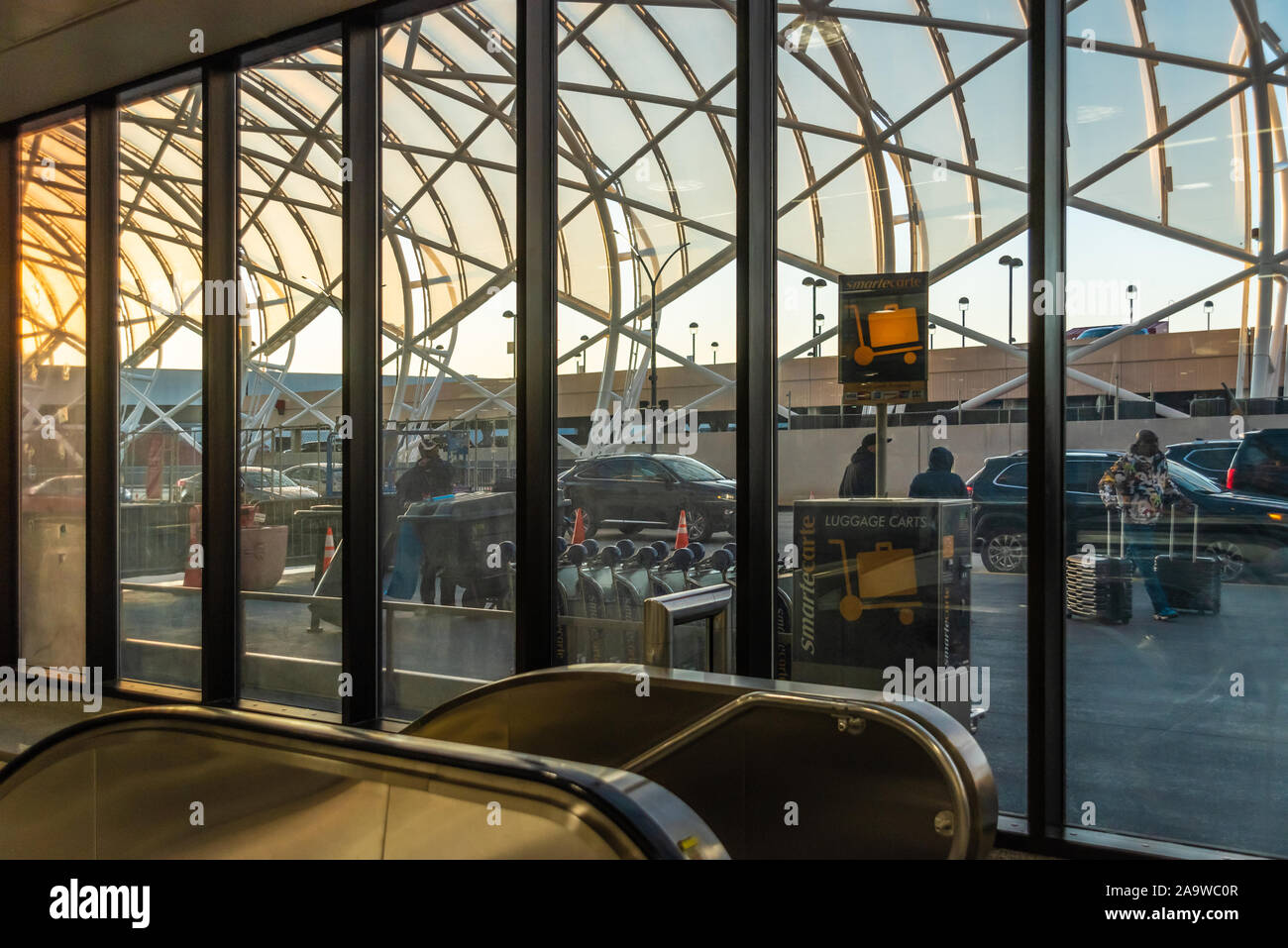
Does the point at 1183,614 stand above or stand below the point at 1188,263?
below

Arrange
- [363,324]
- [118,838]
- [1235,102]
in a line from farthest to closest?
1. [363,324]
2. [1235,102]
3. [118,838]

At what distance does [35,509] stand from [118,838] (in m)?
4.86

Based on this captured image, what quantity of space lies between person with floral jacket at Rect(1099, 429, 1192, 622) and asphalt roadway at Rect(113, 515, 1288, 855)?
0.18ft

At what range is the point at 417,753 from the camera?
219cm

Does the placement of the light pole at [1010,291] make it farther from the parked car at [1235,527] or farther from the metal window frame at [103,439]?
the metal window frame at [103,439]

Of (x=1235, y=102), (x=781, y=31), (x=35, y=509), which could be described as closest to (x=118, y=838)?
(x=781, y=31)

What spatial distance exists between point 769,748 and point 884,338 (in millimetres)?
1816

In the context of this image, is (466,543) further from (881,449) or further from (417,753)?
(417,753)

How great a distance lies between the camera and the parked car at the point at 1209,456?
3.59 metres

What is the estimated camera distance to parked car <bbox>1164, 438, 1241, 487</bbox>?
3594mm
